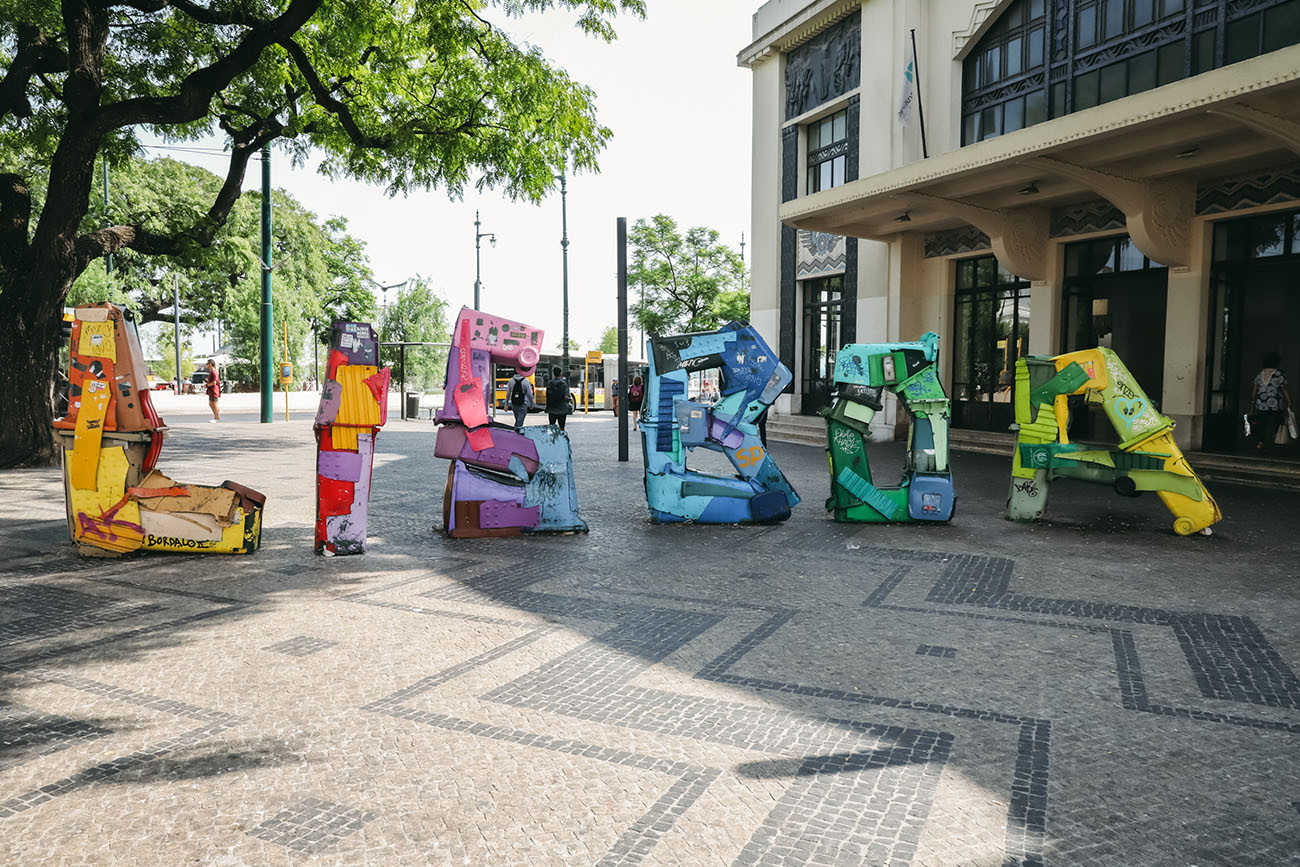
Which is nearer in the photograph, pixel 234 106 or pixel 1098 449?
pixel 1098 449

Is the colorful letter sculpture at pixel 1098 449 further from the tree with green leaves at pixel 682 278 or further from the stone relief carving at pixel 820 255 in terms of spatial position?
the tree with green leaves at pixel 682 278

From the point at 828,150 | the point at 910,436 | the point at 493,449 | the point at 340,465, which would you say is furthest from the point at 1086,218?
the point at 340,465

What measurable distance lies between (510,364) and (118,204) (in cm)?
3026

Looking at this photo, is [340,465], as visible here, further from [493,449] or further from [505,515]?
[505,515]

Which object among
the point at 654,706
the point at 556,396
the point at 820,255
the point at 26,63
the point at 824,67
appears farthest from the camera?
the point at 820,255

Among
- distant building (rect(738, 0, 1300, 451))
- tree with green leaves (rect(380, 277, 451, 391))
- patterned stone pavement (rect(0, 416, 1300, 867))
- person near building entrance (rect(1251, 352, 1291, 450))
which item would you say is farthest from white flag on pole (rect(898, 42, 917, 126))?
tree with green leaves (rect(380, 277, 451, 391))

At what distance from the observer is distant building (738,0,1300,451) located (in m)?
11.9

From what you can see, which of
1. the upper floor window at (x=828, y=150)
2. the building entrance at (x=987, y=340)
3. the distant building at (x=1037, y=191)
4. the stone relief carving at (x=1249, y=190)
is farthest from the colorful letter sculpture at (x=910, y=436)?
the upper floor window at (x=828, y=150)

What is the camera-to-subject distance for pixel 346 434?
7.71m

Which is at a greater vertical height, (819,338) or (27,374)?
(819,338)

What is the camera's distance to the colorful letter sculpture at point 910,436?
927cm

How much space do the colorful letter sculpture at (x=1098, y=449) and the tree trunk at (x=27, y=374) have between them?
13.9m

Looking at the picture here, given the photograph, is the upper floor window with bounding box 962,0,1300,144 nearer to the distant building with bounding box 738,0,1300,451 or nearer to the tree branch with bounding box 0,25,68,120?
the distant building with bounding box 738,0,1300,451

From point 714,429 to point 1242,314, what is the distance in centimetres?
982
